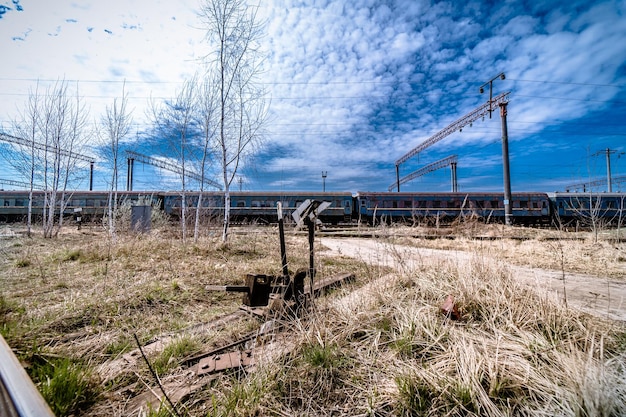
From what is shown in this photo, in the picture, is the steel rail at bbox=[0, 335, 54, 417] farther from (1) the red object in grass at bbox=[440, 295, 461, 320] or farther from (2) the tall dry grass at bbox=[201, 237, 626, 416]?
(1) the red object in grass at bbox=[440, 295, 461, 320]

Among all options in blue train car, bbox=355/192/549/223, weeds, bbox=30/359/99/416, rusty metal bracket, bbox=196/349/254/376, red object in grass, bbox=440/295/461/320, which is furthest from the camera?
blue train car, bbox=355/192/549/223

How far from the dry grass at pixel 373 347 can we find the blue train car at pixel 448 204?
1876 cm

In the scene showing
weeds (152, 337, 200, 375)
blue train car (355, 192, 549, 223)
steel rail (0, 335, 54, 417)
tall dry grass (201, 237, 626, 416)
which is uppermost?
blue train car (355, 192, 549, 223)

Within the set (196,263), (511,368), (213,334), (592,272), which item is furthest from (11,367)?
(592,272)

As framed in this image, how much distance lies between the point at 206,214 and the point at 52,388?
10.5 m

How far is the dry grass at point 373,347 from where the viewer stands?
1.43m

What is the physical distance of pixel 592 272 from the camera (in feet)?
17.7

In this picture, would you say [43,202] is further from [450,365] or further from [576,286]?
[576,286]

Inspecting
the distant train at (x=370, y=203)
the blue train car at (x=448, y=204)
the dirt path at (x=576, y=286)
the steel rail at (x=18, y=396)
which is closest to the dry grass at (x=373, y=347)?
the dirt path at (x=576, y=286)

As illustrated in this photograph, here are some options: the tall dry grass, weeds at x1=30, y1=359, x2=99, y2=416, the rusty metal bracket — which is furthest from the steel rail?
the rusty metal bracket

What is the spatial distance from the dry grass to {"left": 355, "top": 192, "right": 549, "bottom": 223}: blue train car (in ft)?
61.5

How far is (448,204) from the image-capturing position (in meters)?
21.6

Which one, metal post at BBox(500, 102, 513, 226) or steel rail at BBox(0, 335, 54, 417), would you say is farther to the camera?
metal post at BBox(500, 102, 513, 226)

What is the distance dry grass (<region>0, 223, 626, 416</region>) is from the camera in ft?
4.68
